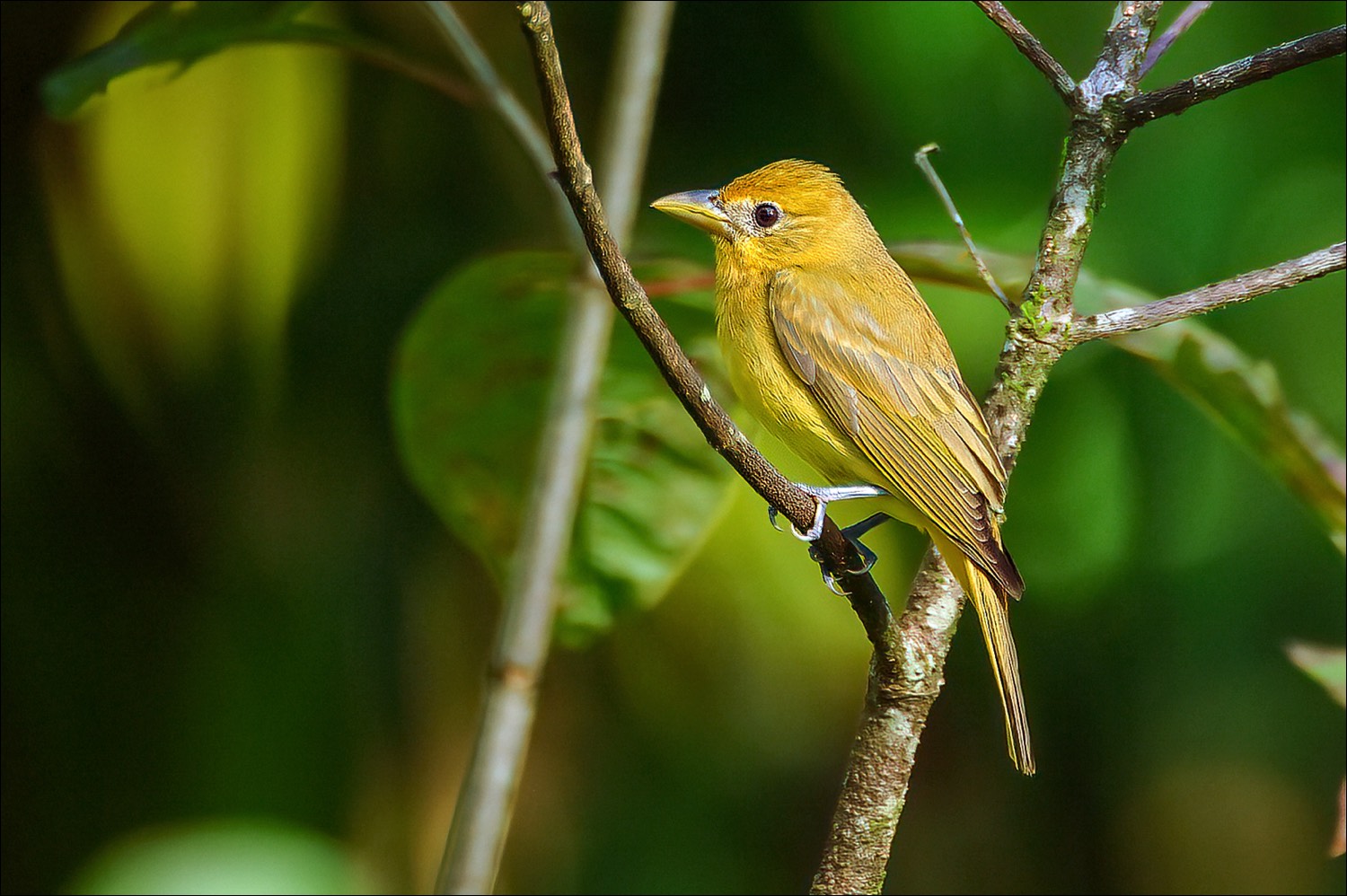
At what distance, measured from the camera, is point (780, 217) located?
2.13 metres

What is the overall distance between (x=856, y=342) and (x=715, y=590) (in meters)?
0.77

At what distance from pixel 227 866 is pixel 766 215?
1.44 meters

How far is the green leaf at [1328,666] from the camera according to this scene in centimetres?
153

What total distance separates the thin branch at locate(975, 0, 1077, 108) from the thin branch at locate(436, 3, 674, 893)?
0.54m

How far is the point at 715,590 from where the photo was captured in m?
2.50

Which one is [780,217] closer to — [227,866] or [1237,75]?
[1237,75]

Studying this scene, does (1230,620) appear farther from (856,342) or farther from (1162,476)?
(856,342)

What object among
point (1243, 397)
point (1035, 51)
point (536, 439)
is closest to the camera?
point (1035, 51)

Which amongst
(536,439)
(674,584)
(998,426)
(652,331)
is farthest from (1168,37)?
(674,584)

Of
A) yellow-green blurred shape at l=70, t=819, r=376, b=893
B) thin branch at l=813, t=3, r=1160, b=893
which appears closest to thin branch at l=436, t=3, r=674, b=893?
thin branch at l=813, t=3, r=1160, b=893

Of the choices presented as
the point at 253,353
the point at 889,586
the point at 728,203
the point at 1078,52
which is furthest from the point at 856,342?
the point at 253,353

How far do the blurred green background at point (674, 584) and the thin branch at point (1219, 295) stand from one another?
1206 millimetres

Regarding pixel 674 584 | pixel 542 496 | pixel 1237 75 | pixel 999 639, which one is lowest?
pixel 999 639

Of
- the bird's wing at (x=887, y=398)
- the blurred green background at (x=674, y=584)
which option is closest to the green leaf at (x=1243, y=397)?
the bird's wing at (x=887, y=398)
